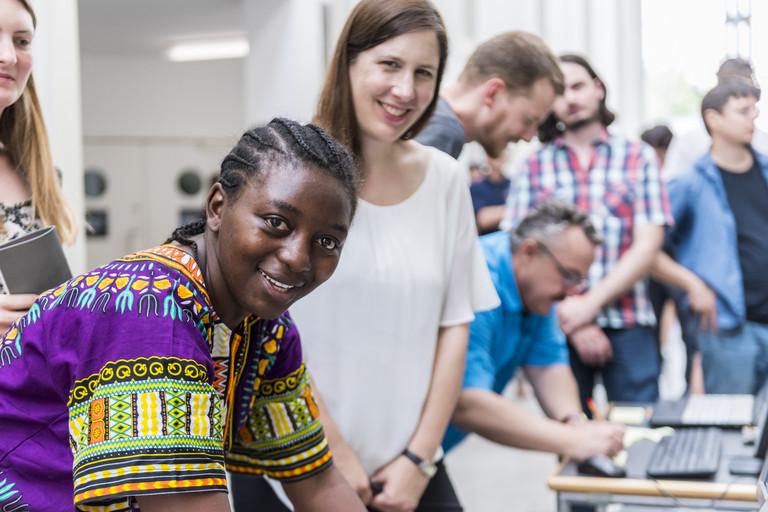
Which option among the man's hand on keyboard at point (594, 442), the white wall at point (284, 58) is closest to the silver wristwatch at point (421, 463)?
the man's hand on keyboard at point (594, 442)

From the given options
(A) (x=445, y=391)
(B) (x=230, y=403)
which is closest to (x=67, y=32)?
(A) (x=445, y=391)

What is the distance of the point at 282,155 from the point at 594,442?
1.31 m

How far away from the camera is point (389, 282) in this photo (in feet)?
5.68

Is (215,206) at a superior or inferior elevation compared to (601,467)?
superior

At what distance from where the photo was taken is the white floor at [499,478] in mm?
4035

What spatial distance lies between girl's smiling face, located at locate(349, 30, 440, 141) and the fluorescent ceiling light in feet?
18.8

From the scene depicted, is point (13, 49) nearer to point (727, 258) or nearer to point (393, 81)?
point (393, 81)

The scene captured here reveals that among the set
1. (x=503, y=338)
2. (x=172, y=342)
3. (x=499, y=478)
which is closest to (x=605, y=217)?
(x=503, y=338)

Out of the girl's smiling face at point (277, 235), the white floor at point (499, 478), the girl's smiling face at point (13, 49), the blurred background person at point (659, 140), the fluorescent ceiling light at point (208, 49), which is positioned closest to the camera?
the girl's smiling face at point (277, 235)

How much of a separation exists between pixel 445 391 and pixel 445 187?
39cm

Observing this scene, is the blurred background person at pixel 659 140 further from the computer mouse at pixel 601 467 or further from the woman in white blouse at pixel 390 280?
the woman in white blouse at pixel 390 280

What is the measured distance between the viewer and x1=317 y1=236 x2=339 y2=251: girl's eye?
1134mm

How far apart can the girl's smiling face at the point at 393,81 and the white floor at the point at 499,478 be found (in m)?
2.22

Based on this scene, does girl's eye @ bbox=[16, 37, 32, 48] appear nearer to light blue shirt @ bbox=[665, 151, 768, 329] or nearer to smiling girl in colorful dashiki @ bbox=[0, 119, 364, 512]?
smiling girl in colorful dashiki @ bbox=[0, 119, 364, 512]
